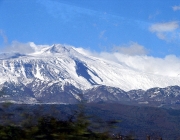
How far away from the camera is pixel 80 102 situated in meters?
8.65

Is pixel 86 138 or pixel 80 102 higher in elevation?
pixel 80 102

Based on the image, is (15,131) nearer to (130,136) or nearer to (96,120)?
(96,120)

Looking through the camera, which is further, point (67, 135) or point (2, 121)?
point (2, 121)

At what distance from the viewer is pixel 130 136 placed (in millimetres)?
8836

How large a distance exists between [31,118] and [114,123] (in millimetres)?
1367

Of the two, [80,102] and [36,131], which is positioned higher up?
[80,102]

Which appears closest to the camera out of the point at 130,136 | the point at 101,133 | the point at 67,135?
the point at 67,135

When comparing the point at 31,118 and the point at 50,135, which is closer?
the point at 50,135

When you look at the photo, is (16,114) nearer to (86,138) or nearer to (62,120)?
(62,120)

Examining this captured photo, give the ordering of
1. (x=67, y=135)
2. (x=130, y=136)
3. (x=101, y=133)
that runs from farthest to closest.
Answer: (x=130, y=136) → (x=101, y=133) → (x=67, y=135)

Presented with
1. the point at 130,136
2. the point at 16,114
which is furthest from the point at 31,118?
the point at 130,136

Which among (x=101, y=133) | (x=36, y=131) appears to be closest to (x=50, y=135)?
(x=36, y=131)

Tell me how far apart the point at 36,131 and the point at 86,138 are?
2.56ft

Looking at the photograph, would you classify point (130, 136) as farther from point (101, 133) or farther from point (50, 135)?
point (50, 135)
